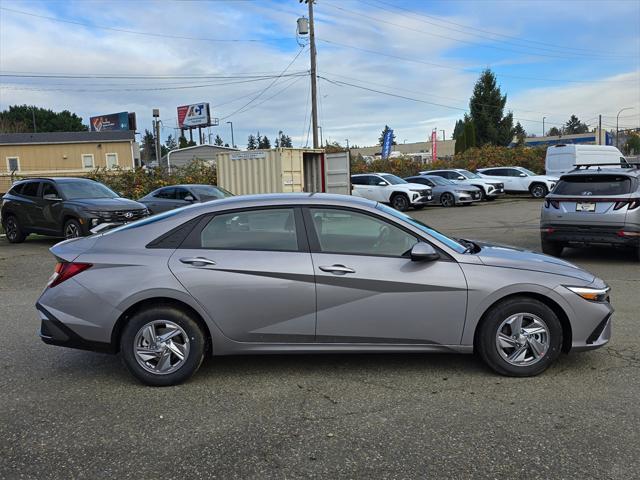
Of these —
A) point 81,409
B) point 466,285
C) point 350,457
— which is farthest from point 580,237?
point 81,409

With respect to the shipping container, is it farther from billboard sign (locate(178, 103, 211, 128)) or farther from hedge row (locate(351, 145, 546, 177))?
billboard sign (locate(178, 103, 211, 128))

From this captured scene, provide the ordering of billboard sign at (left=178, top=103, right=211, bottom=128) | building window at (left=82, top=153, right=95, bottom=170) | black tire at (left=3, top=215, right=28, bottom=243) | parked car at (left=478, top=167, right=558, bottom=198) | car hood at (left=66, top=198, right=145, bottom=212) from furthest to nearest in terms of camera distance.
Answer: billboard sign at (left=178, top=103, right=211, bottom=128)
building window at (left=82, top=153, right=95, bottom=170)
parked car at (left=478, top=167, right=558, bottom=198)
black tire at (left=3, top=215, right=28, bottom=243)
car hood at (left=66, top=198, right=145, bottom=212)

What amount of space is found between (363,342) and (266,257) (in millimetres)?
996

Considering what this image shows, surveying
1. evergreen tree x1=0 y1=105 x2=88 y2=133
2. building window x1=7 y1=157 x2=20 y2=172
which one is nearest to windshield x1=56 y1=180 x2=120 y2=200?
building window x1=7 y1=157 x2=20 y2=172

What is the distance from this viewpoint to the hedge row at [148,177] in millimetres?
22734

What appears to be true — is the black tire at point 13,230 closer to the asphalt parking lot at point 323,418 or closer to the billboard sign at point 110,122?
the asphalt parking lot at point 323,418

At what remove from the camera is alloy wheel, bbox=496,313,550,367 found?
169 inches

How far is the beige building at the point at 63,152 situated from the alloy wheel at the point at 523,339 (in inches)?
1796

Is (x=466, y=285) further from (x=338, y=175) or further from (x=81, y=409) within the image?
(x=338, y=175)

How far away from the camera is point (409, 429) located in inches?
141

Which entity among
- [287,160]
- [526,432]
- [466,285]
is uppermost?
[287,160]

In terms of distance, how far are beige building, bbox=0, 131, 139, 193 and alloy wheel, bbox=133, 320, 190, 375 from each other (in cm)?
A: 4466

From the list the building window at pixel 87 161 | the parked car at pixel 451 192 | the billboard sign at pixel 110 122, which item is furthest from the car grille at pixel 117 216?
the billboard sign at pixel 110 122

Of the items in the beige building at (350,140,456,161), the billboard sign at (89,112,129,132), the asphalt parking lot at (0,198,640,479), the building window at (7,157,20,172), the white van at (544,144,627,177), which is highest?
the billboard sign at (89,112,129,132)
